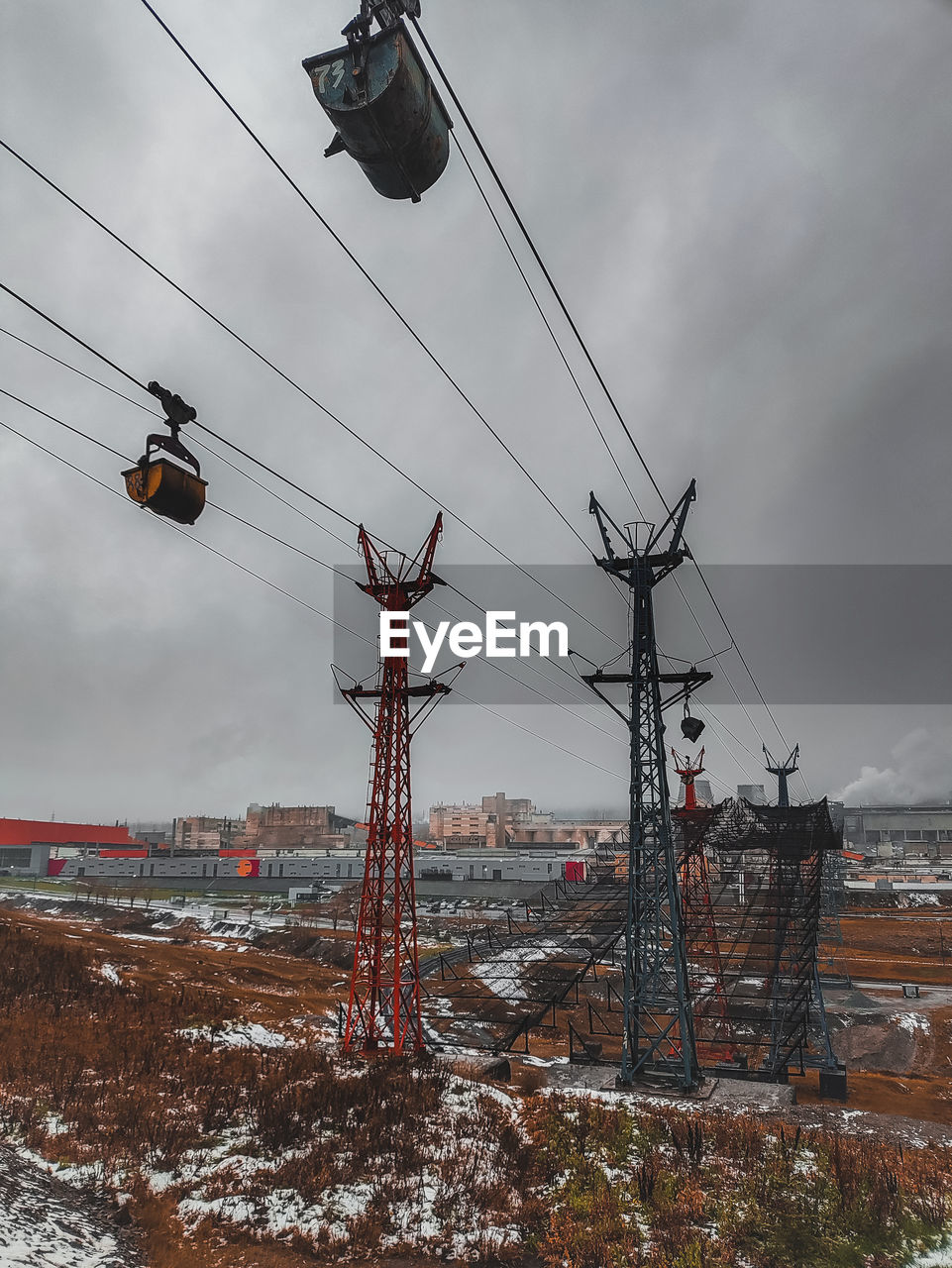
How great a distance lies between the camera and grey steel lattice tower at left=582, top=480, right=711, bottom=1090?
18.7m

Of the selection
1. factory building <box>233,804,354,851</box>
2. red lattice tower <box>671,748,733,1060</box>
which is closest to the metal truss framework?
red lattice tower <box>671,748,733,1060</box>

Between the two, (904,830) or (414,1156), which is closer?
(414,1156)

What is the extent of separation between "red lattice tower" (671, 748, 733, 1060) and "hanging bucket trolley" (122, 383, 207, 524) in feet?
71.6

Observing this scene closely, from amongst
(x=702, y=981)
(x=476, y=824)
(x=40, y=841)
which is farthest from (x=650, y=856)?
(x=476, y=824)

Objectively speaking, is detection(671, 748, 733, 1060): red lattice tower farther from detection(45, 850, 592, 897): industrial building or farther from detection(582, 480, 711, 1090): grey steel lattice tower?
detection(45, 850, 592, 897): industrial building

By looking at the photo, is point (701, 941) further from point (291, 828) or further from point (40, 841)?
point (291, 828)

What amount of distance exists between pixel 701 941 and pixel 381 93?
128 feet

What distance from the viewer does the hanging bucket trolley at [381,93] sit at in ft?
17.7

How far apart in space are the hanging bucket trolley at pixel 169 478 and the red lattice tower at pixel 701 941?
2183cm

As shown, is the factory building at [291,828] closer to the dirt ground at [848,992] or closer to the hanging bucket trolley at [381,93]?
the dirt ground at [848,992]

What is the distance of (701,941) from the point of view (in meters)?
36.7

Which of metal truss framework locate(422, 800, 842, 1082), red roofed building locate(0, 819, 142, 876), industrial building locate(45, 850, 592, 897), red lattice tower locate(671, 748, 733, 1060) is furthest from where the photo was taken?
red roofed building locate(0, 819, 142, 876)

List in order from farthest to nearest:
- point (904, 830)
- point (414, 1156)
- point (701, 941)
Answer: point (904, 830), point (701, 941), point (414, 1156)

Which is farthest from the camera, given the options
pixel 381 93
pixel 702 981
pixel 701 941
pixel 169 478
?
pixel 702 981
